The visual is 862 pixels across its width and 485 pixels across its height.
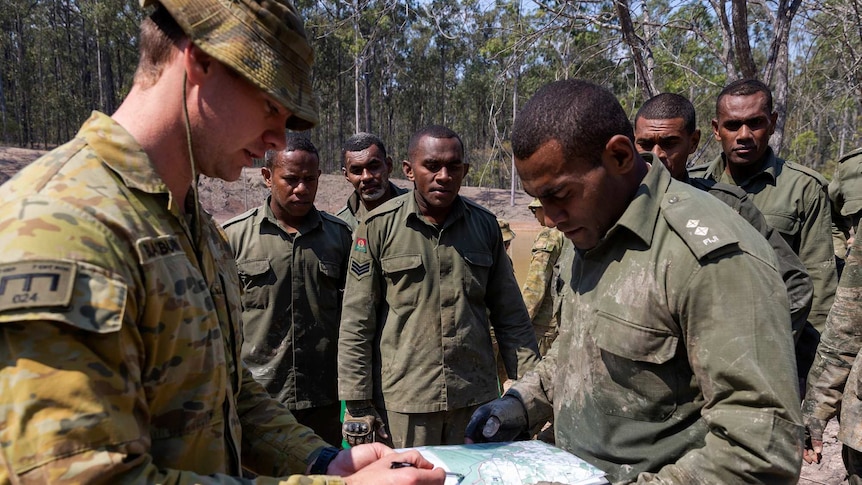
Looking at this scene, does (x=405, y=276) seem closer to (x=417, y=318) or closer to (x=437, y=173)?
(x=417, y=318)

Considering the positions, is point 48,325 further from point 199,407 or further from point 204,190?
point 204,190

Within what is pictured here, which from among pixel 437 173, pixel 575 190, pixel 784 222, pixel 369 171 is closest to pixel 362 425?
pixel 437 173

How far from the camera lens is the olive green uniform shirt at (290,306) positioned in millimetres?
3705

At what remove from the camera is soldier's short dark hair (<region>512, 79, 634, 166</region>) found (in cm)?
174

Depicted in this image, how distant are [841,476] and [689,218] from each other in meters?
3.53

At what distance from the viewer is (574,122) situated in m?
1.74

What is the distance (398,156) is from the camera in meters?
48.3

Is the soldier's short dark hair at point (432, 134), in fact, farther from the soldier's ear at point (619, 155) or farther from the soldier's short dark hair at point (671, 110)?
the soldier's ear at point (619, 155)

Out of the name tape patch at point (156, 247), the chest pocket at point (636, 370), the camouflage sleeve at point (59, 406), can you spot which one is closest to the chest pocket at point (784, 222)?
the chest pocket at point (636, 370)

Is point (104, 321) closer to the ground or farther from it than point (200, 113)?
closer to the ground

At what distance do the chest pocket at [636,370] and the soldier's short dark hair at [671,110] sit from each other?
7.77 feet

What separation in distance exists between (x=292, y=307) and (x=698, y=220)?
2.71m

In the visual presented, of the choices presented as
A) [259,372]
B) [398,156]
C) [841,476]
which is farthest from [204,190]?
[398,156]

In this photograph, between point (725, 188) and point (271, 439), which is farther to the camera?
point (725, 188)
